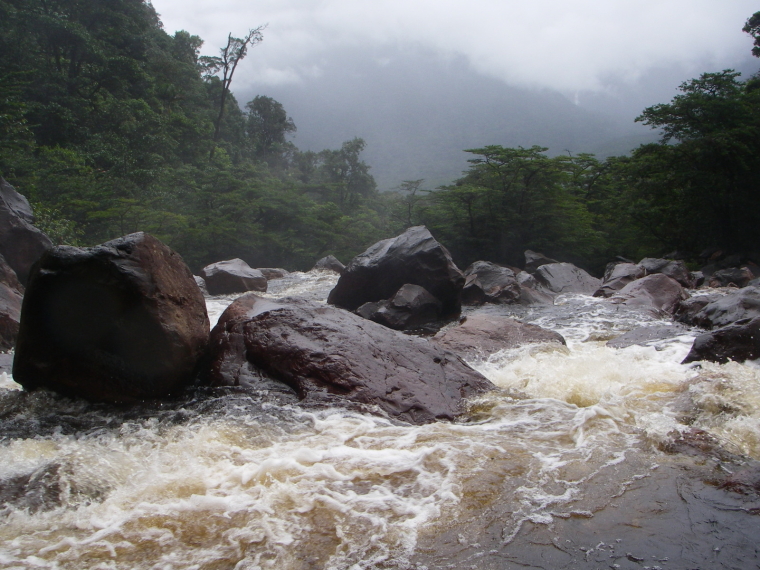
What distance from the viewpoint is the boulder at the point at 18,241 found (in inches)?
403

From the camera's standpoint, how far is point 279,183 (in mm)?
25703

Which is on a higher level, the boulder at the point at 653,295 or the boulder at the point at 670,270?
the boulder at the point at 670,270

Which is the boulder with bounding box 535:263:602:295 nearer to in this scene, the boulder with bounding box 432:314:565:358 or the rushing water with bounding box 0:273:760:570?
the boulder with bounding box 432:314:565:358

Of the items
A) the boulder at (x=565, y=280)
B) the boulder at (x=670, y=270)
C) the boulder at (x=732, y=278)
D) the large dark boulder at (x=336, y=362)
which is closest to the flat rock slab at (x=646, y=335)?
the large dark boulder at (x=336, y=362)

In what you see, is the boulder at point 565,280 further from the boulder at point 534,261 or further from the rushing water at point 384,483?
the rushing water at point 384,483

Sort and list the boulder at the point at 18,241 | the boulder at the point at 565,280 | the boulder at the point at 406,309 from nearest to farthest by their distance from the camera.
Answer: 1. the boulder at the point at 406,309
2. the boulder at the point at 18,241
3. the boulder at the point at 565,280

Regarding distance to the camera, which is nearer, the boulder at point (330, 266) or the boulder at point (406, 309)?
the boulder at point (406, 309)

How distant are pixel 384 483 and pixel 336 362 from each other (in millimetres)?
1733

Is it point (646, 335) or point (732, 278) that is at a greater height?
point (732, 278)

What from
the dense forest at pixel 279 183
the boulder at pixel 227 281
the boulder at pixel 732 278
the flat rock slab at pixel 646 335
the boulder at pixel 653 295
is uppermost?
the dense forest at pixel 279 183

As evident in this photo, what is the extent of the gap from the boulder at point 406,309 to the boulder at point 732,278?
974 centimetres

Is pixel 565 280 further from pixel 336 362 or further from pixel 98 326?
pixel 98 326

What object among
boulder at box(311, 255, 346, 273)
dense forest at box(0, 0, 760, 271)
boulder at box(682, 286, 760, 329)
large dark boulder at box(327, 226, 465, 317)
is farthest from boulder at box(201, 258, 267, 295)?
boulder at box(682, 286, 760, 329)

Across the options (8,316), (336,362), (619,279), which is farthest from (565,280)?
(8,316)
